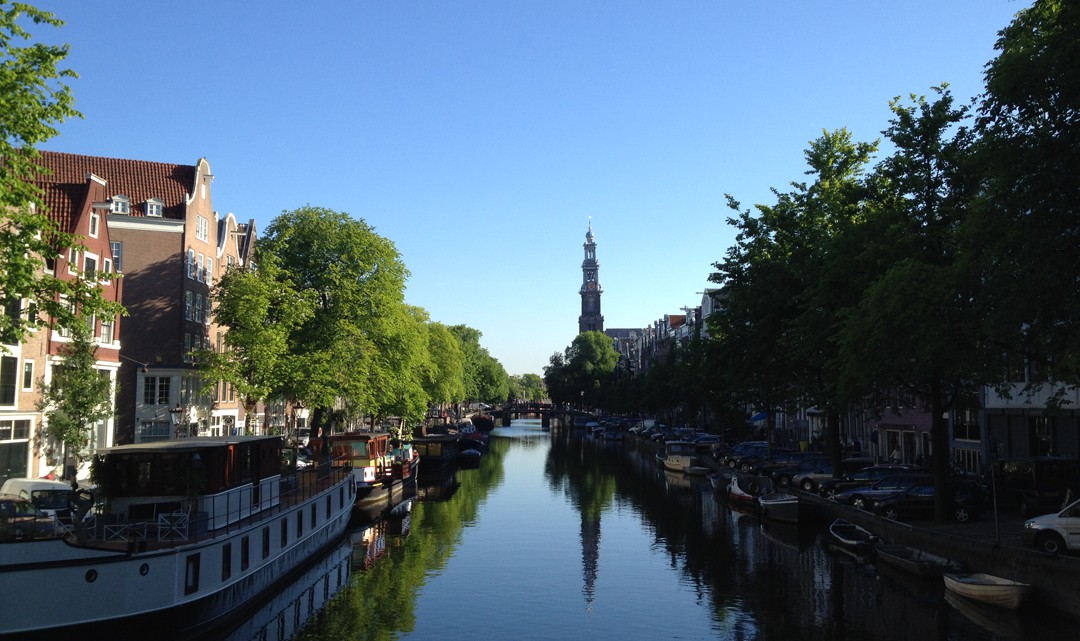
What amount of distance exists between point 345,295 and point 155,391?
13.8 metres

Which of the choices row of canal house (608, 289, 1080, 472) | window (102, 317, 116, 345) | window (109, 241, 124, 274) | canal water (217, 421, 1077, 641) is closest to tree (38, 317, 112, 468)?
window (102, 317, 116, 345)

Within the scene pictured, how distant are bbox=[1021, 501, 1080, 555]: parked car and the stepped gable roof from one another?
176 ft

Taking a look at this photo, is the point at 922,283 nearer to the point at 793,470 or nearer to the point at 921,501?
the point at 921,501

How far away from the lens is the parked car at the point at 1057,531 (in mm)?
25938

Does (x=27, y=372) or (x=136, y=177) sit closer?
(x=27, y=372)

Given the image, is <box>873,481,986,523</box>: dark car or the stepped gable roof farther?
the stepped gable roof

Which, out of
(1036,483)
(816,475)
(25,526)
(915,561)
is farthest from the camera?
(816,475)

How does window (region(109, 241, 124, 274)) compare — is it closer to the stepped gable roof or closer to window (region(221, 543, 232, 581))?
the stepped gable roof

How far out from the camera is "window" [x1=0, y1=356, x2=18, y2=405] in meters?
41.0

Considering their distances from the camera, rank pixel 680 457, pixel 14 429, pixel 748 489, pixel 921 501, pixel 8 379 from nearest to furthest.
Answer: pixel 921 501
pixel 8 379
pixel 14 429
pixel 748 489
pixel 680 457

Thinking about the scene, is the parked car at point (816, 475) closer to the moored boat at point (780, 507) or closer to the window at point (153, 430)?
the moored boat at point (780, 507)

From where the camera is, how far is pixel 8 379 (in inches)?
1631

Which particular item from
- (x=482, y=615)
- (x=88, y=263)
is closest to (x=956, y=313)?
(x=482, y=615)

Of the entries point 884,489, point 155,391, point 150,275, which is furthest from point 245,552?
point 150,275
